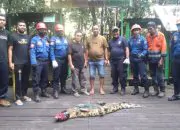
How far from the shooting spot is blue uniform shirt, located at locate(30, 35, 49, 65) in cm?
841

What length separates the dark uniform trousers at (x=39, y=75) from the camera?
8.58 m

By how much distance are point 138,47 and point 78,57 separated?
152 cm

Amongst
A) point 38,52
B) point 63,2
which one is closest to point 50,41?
point 38,52

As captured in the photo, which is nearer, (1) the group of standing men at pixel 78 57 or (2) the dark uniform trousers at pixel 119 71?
(1) the group of standing men at pixel 78 57

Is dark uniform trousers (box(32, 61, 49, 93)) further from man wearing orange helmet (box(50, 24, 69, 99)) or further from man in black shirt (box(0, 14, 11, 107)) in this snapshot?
man in black shirt (box(0, 14, 11, 107))

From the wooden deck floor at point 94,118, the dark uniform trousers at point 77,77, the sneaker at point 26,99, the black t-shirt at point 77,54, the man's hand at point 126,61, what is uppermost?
the black t-shirt at point 77,54

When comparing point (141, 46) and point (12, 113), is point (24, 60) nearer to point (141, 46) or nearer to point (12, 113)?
point (12, 113)

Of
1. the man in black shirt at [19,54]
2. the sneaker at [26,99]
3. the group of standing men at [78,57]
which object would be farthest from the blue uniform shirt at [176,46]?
the sneaker at [26,99]

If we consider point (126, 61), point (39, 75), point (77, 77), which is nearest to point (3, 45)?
point (39, 75)

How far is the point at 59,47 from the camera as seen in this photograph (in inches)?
357

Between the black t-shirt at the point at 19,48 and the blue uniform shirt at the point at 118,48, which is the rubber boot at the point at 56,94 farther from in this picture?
the blue uniform shirt at the point at 118,48

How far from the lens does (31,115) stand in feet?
23.4

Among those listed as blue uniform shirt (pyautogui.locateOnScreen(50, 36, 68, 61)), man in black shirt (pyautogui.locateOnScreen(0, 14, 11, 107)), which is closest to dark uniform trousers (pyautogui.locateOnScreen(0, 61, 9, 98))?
man in black shirt (pyautogui.locateOnScreen(0, 14, 11, 107))

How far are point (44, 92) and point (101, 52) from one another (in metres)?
1.74
